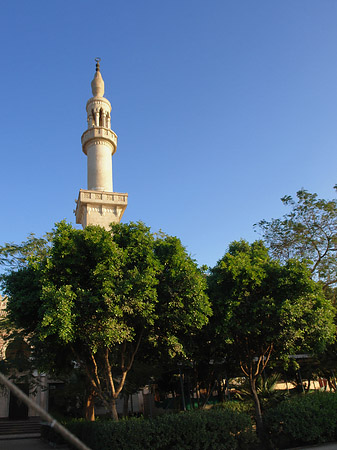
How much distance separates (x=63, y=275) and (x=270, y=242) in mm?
14894

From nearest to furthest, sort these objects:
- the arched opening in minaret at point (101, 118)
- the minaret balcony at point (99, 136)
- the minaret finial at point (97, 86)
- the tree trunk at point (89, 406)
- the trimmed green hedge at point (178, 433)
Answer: the trimmed green hedge at point (178, 433) → the tree trunk at point (89, 406) → the minaret balcony at point (99, 136) → the arched opening in minaret at point (101, 118) → the minaret finial at point (97, 86)

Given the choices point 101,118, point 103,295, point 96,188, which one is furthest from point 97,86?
point 103,295

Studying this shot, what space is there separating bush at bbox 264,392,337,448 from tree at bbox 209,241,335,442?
3.20ft

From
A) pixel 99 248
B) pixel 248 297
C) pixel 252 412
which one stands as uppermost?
pixel 99 248

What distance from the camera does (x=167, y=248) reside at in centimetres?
1446

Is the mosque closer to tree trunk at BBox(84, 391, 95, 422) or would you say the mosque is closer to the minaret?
the minaret

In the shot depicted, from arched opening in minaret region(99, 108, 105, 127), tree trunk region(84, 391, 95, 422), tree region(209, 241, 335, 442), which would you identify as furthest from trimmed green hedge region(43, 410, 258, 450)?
arched opening in minaret region(99, 108, 105, 127)

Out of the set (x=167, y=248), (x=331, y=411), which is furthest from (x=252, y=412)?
(x=167, y=248)

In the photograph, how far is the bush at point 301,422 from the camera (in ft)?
44.0

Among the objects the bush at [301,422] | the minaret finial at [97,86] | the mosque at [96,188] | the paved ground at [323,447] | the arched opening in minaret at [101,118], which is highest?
the minaret finial at [97,86]

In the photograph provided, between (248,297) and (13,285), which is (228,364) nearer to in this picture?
(248,297)

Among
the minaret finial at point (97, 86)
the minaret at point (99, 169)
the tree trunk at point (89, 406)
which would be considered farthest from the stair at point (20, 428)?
the minaret finial at point (97, 86)

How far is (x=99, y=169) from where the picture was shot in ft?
87.1

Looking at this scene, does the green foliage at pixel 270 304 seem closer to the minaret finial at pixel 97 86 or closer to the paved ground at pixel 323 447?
the paved ground at pixel 323 447
